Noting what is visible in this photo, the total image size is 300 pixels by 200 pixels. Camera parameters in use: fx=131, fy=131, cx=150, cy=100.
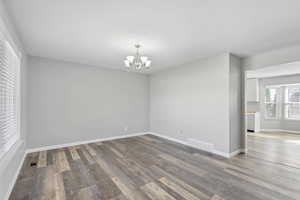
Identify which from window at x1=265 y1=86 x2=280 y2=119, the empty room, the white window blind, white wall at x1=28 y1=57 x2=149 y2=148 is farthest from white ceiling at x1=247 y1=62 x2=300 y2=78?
the white window blind

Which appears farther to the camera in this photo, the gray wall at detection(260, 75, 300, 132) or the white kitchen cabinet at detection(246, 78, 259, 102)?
the white kitchen cabinet at detection(246, 78, 259, 102)

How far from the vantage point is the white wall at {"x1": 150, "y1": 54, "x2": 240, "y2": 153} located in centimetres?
320

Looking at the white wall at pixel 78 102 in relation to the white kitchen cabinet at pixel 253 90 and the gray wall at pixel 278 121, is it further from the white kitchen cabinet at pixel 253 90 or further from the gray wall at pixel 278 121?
the gray wall at pixel 278 121

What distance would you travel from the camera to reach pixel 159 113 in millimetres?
5078

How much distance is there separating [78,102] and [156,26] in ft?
10.7

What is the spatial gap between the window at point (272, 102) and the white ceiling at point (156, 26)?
178 inches

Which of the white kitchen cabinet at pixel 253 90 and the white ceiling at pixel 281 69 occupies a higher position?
the white ceiling at pixel 281 69

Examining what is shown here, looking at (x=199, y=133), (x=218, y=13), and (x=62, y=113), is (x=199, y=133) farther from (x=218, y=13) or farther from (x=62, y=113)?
(x=62, y=113)

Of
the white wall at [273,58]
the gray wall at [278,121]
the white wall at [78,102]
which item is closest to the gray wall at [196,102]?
the white wall at [273,58]

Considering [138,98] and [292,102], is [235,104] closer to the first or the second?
[138,98]

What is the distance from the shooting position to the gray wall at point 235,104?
3.18 metres

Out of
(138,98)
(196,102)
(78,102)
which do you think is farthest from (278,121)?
(78,102)

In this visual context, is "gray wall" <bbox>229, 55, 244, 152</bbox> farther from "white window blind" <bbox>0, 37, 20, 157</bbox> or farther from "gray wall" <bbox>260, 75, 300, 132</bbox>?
"white window blind" <bbox>0, 37, 20, 157</bbox>

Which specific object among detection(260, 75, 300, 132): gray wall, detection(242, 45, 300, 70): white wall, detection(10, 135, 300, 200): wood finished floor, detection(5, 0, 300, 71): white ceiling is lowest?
detection(10, 135, 300, 200): wood finished floor
